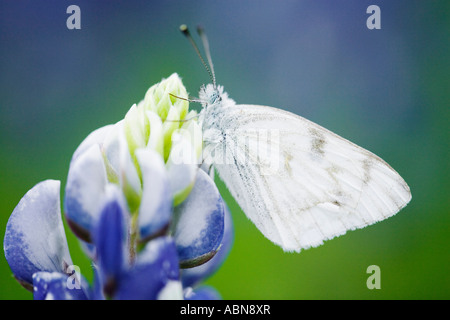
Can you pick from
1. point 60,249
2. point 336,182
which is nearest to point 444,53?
point 336,182

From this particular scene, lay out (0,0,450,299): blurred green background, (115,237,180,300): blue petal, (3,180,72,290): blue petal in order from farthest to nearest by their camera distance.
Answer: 1. (0,0,450,299): blurred green background
2. (3,180,72,290): blue petal
3. (115,237,180,300): blue petal

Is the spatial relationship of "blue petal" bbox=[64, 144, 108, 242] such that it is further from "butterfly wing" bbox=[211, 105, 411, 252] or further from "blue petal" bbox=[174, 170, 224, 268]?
"butterfly wing" bbox=[211, 105, 411, 252]

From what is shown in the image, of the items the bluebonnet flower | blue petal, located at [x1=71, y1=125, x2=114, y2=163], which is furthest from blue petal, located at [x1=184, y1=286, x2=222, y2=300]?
blue petal, located at [x1=71, y1=125, x2=114, y2=163]

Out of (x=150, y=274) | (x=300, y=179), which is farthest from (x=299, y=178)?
(x=150, y=274)

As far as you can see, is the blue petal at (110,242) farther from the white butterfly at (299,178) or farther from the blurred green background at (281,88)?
the blurred green background at (281,88)

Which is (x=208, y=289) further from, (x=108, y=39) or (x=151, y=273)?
(x=108, y=39)

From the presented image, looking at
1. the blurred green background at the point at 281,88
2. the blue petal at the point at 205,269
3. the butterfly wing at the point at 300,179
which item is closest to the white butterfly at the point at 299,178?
the butterfly wing at the point at 300,179
